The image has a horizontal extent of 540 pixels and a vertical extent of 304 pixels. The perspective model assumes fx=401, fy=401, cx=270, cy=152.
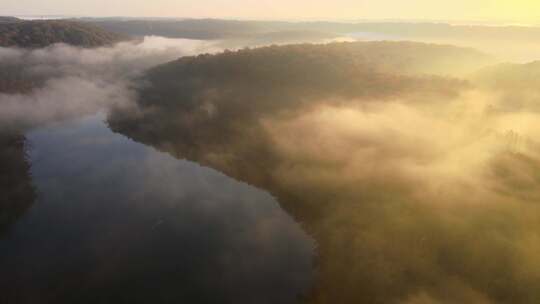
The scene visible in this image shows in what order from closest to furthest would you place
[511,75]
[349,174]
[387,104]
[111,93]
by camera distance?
[349,174]
[387,104]
[511,75]
[111,93]

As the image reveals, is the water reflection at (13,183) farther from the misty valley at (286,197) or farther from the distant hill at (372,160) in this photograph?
the distant hill at (372,160)

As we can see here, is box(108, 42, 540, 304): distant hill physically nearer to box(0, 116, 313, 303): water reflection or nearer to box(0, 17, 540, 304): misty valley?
box(0, 17, 540, 304): misty valley

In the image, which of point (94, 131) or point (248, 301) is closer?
point (248, 301)

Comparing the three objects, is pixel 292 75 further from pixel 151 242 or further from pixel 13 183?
pixel 151 242

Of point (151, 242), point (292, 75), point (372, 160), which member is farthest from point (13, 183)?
point (292, 75)

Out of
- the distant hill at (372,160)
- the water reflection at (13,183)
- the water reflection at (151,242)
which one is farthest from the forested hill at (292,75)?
the water reflection at (151,242)

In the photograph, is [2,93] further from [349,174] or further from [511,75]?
[511,75]

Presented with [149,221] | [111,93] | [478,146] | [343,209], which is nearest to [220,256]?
[149,221]

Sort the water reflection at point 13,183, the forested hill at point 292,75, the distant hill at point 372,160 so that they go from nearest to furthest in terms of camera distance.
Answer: the distant hill at point 372,160
the water reflection at point 13,183
the forested hill at point 292,75
